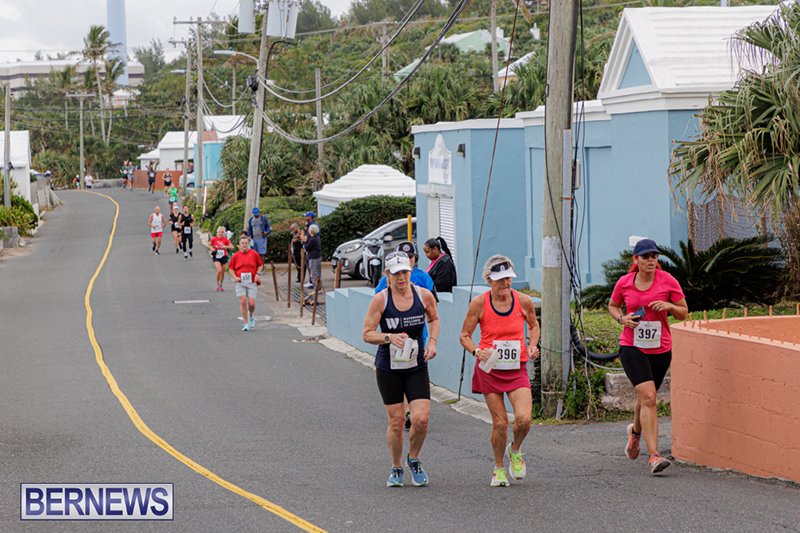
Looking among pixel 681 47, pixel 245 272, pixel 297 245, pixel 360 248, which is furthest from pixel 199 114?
pixel 681 47

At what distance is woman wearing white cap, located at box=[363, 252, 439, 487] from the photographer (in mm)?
8719

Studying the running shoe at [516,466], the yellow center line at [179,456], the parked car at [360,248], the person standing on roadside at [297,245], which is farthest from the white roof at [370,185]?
the running shoe at [516,466]

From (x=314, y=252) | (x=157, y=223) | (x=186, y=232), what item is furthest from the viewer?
(x=157, y=223)

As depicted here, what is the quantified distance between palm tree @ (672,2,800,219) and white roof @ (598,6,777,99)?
325 cm

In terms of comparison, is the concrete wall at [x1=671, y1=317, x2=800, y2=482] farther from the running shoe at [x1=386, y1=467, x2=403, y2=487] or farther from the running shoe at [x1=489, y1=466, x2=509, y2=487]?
the running shoe at [x1=386, y1=467, x2=403, y2=487]

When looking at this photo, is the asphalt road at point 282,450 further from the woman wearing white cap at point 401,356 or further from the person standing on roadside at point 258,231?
the person standing on roadside at point 258,231

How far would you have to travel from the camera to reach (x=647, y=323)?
367 inches

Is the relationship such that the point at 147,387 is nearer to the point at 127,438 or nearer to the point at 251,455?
the point at 127,438

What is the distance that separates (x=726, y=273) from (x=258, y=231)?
2088cm

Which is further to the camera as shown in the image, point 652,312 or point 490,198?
point 490,198

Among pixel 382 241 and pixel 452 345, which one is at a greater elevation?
pixel 382 241

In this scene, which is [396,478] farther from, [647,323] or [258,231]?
[258,231]

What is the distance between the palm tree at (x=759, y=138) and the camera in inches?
496

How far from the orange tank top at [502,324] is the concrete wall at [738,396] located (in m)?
1.73
